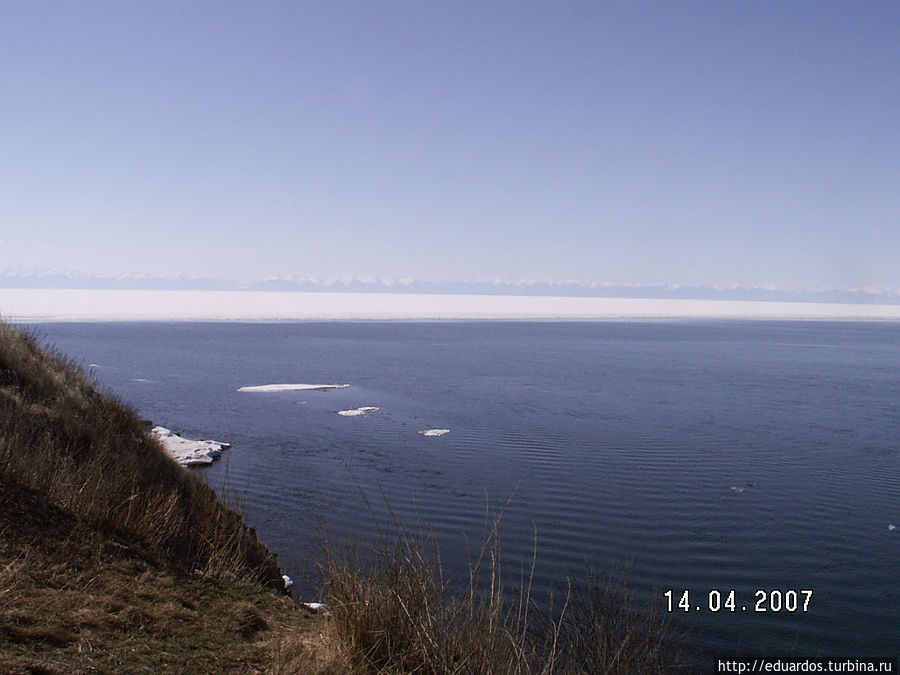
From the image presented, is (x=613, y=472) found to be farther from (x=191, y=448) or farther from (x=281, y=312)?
(x=281, y=312)

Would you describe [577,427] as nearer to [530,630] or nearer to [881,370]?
[530,630]

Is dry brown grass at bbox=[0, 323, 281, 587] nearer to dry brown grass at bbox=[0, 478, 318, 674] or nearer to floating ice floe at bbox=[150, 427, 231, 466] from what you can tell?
dry brown grass at bbox=[0, 478, 318, 674]

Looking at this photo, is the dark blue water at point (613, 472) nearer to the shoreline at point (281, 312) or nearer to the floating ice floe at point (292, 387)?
the floating ice floe at point (292, 387)

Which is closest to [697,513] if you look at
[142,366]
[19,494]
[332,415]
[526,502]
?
[526,502]

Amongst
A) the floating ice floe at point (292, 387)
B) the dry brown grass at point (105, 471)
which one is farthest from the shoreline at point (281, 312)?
the dry brown grass at point (105, 471)

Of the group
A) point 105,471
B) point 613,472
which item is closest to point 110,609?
point 105,471

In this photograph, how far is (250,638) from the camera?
457cm

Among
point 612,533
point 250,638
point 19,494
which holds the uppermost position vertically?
point 19,494

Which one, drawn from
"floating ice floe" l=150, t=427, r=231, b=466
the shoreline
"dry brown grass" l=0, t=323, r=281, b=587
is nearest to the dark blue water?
"floating ice floe" l=150, t=427, r=231, b=466

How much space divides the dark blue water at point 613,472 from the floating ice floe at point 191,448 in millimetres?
385

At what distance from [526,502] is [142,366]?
84.6ft

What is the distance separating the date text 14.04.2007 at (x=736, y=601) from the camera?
8.11 metres

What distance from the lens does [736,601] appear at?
827 centimetres

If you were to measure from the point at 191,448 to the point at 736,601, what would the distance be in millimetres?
10730
